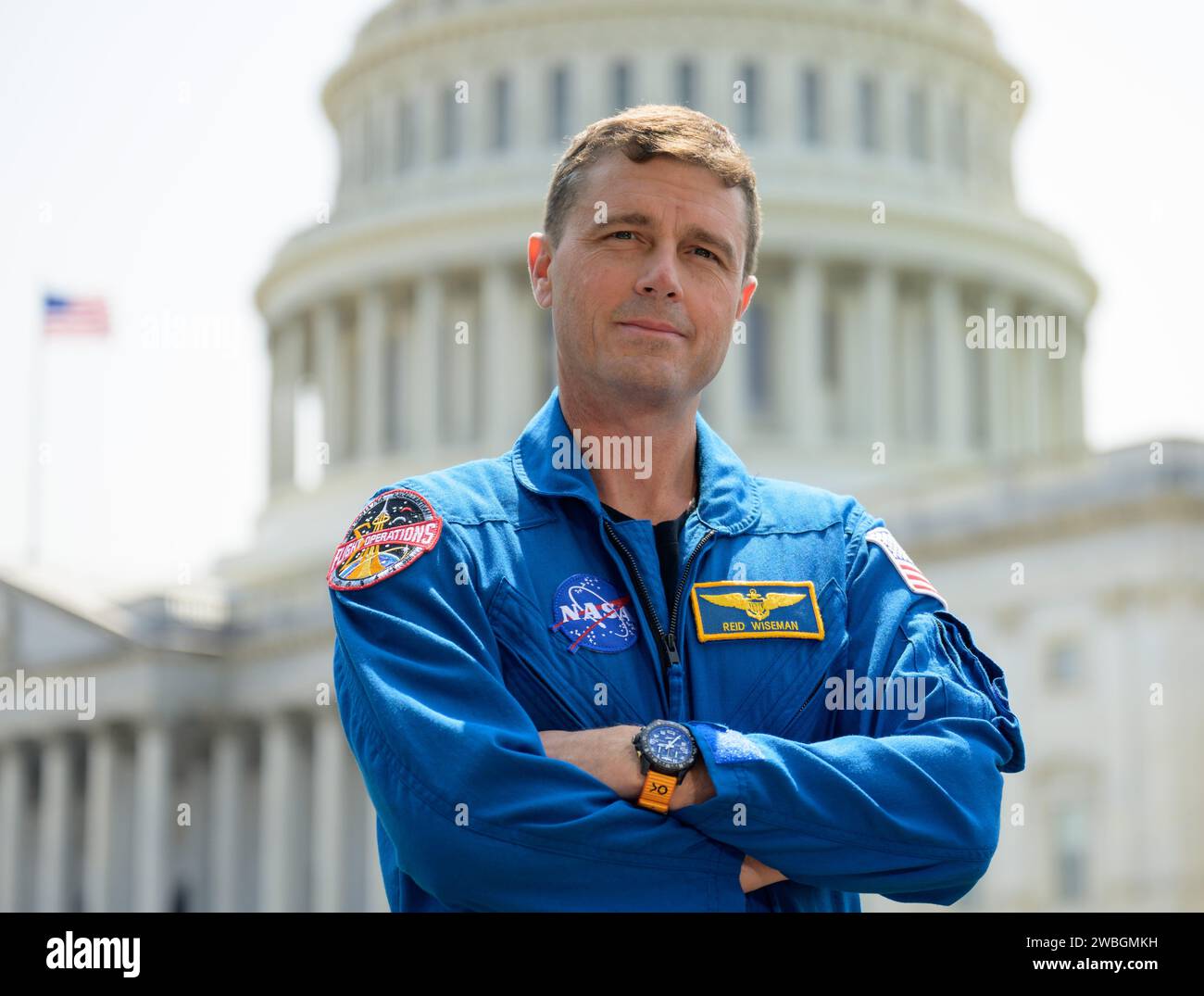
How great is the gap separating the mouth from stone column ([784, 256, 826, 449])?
219 feet

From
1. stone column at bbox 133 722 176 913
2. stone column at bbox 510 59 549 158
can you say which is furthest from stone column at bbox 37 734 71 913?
stone column at bbox 510 59 549 158

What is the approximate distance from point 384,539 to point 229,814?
66896mm

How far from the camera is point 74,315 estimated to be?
6372 centimetres

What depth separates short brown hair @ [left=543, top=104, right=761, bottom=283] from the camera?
4.64 meters

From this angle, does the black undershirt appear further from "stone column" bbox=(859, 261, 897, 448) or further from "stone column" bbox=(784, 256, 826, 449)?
"stone column" bbox=(859, 261, 897, 448)

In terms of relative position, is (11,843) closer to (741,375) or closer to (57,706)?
(57,706)

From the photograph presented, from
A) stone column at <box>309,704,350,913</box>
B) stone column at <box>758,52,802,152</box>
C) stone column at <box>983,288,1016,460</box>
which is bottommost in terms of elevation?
stone column at <box>309,704,350,913</box>

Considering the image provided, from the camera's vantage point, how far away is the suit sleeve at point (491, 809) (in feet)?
14.0

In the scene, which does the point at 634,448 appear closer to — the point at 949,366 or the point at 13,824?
the point at 949,366

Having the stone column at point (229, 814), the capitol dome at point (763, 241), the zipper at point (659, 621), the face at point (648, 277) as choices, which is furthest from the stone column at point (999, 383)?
the zipper at point (659, 621)

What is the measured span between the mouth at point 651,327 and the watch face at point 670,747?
2.83ft

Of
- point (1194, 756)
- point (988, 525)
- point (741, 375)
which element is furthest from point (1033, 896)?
point (741, 375)

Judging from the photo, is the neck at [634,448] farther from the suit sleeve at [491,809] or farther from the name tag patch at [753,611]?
the suit sleeve at [491,809]

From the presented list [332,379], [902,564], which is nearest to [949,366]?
[332,379]
